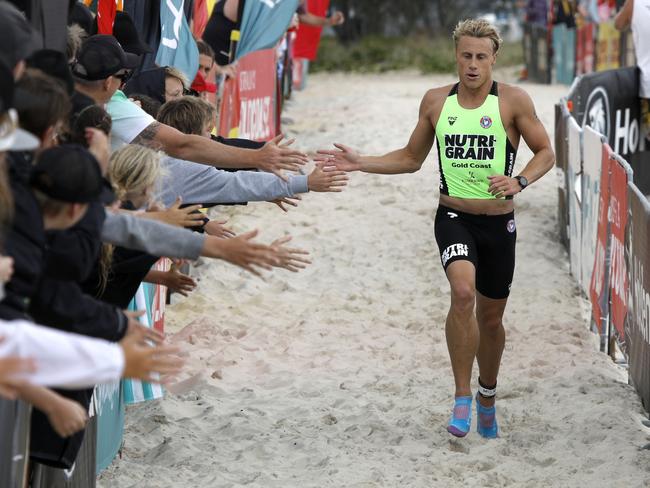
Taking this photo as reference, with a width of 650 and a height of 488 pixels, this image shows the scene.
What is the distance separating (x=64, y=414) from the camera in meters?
3.15

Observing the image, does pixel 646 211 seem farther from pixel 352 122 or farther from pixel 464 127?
pixel 352 122

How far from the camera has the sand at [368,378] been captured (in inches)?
221

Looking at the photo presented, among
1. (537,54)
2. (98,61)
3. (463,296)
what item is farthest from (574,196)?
(537,54)

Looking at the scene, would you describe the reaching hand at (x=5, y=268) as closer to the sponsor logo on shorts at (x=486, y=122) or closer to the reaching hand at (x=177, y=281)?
the reaching hand at (x=177, y=281)

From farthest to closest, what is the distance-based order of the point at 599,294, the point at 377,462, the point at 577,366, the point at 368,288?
the point at 368,288 < the point at 599,294 < the point at 577,366 < the point at 377,462

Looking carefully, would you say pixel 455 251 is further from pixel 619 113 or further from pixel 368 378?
pixel 619 113

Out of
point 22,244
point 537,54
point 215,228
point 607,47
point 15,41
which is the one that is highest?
point 15,41

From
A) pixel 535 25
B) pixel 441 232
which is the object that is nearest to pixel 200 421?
pixel 441 232

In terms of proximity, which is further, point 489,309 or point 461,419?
point 489,309

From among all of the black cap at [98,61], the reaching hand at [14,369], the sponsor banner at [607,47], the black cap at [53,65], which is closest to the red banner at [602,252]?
the black cap at [98,61]

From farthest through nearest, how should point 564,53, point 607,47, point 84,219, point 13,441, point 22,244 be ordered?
point 564,53, point 607,47, point 13,441, point 84,219, point 22,244

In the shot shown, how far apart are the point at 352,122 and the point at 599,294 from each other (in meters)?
9.04

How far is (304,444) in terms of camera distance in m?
5.97

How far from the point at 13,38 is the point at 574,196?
642cm
